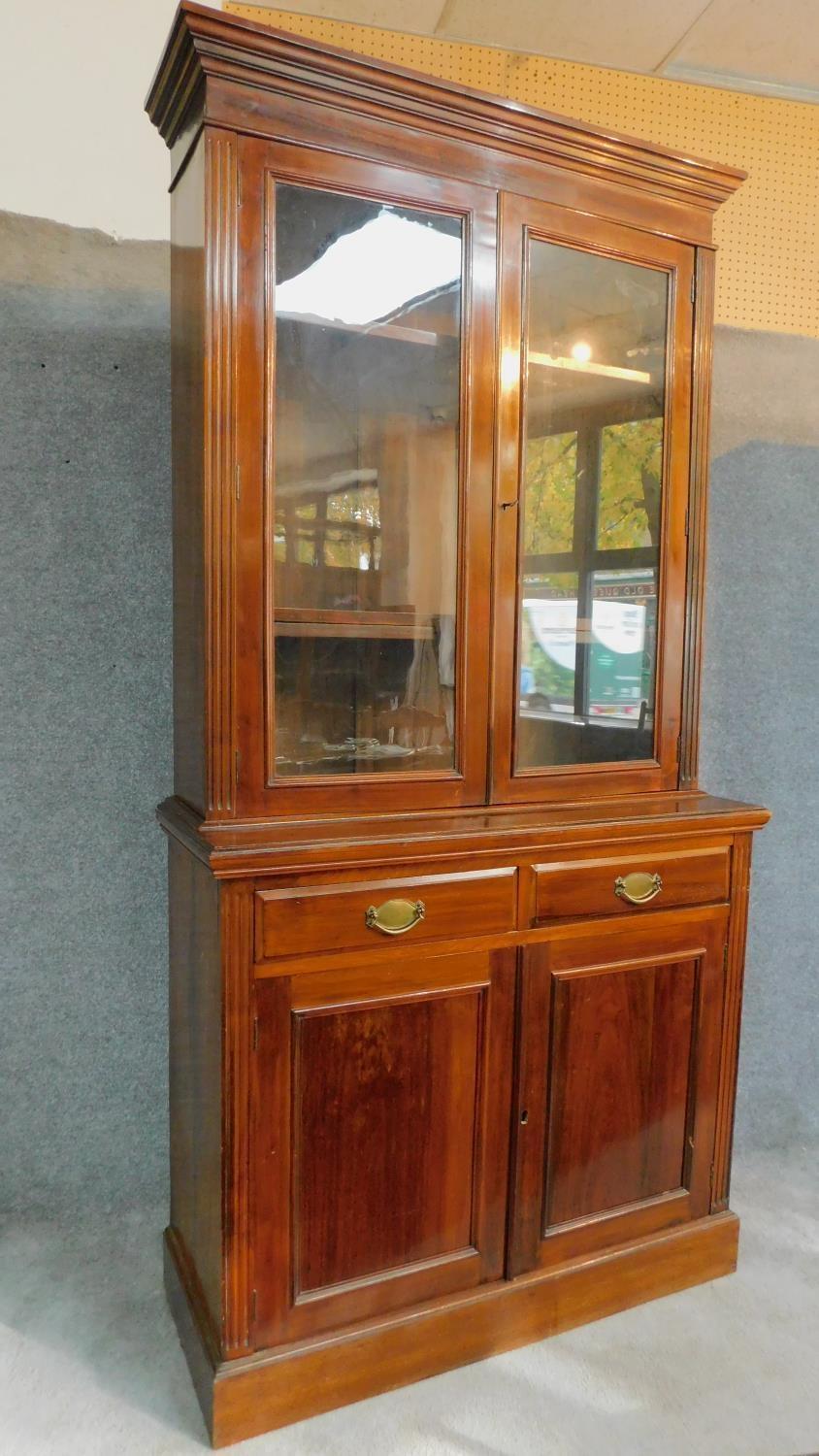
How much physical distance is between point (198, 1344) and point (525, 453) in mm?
1543

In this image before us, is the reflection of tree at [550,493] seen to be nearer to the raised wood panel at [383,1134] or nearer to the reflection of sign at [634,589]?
the reflection of sign at [634,589]

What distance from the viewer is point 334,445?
1.50m

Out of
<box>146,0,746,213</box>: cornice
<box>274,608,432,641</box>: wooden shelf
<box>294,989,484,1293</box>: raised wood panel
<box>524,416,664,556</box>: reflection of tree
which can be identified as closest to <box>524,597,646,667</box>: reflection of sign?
<box>524,416,664,556</box>: reflection of tree

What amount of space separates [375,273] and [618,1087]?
1.46m

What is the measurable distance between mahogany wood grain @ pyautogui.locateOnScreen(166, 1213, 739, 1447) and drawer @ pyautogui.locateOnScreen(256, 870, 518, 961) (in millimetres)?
628

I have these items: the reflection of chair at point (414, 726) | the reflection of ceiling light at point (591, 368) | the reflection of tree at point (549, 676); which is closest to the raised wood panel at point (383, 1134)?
the reflection of chair at point (414, 726)

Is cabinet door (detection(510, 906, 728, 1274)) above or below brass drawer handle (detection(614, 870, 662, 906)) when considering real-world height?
below

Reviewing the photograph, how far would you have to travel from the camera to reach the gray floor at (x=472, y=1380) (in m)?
1.42

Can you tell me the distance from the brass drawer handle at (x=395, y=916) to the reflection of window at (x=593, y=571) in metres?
0.42

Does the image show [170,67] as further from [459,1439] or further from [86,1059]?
[459,1439]

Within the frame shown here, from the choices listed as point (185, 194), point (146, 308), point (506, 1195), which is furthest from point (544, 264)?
point (506, 1195)

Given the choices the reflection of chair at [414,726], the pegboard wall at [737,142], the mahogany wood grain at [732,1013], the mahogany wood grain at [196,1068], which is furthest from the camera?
the pegboard wall at [737,142]

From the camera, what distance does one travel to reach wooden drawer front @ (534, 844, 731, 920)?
62.6 inches

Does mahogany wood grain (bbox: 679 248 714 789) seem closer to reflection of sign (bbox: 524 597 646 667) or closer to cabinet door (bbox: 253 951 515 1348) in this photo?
reflection of sign (bbox: 524 597 646 667)
